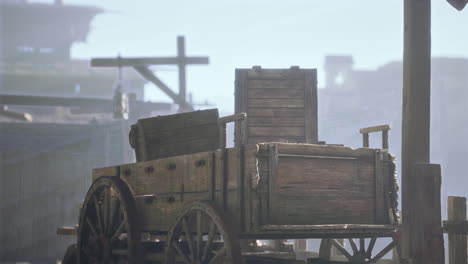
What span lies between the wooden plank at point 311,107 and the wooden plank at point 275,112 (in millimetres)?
104

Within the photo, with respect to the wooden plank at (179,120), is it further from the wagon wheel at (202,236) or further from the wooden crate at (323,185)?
the wooden crate at (323,185)

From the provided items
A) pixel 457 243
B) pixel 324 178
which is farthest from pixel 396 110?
pixel 324 178

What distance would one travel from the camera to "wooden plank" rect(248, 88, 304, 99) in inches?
384

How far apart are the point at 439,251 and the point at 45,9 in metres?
39.4

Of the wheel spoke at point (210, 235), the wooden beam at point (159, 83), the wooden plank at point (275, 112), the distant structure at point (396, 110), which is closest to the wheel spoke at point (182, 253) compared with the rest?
the wheel spoke at point (210, 235)

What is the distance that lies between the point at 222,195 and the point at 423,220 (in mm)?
1944

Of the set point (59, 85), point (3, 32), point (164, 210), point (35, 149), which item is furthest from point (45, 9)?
point (164, 210)

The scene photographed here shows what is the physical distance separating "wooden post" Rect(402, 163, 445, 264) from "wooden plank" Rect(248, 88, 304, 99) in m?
3.19

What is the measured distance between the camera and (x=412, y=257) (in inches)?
266

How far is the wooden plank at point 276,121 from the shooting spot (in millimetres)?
9656

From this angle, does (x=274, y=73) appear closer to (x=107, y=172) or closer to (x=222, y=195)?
(x=107, y=172)

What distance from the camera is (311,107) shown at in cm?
968

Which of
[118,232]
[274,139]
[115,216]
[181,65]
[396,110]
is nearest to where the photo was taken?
[118,232]

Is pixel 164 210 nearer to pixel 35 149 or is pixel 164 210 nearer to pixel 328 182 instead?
pixel 328 182
